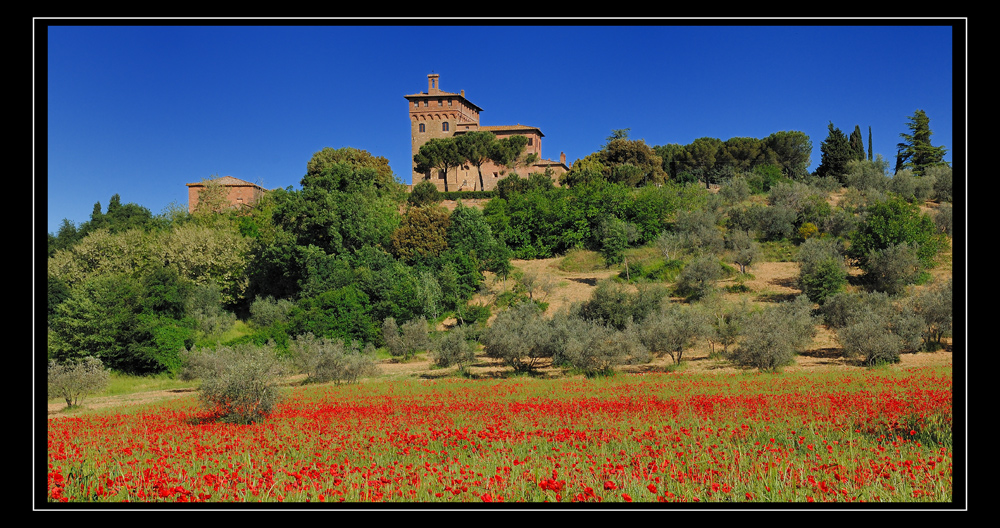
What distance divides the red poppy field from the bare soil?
23.8 ft

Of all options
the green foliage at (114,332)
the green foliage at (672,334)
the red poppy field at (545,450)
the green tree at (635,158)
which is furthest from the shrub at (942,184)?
the green foliage at (114,332)

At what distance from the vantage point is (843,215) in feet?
144

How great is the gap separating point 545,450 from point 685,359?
17461mm

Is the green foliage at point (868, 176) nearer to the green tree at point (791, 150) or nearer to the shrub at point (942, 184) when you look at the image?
the shrub at point (942, 184)

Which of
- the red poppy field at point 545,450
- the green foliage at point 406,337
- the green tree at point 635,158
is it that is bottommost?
the green foliage at point 406,337

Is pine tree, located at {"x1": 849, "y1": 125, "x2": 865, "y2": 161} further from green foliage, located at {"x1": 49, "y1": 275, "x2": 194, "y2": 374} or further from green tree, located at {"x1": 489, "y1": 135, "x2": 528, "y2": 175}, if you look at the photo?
green foliage, located at {"x1": 49, "y1": 275, "x2": 194, "y2": 374}

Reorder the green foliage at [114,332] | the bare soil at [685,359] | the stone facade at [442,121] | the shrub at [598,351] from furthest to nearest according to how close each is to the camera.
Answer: the stone facade at [442,121], the green foliage at [114,332], the shrub at [598,351], the bare soil at [685,359]

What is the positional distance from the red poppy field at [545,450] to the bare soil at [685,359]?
7255 millimetres

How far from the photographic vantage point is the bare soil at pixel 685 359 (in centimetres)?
2036

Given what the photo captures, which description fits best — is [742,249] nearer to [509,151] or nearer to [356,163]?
[509,151]

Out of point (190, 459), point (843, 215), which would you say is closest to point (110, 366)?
point (190, 459)

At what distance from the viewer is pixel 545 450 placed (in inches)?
303
